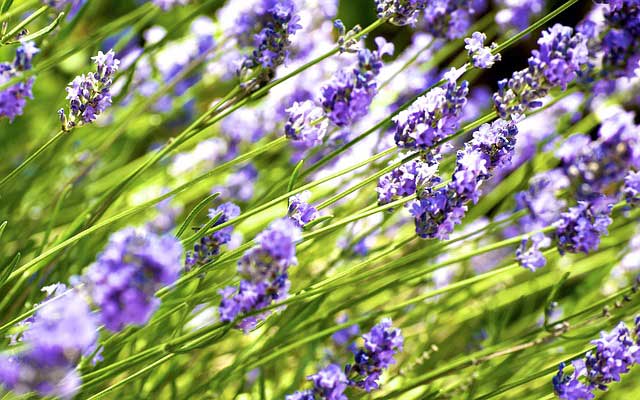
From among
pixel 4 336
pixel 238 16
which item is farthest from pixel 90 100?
pixel 238 16

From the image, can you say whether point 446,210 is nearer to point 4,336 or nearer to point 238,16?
point 4,336

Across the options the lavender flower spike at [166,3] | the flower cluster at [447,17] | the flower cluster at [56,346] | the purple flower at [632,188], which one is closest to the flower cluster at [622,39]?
the purple flower at [632,188]

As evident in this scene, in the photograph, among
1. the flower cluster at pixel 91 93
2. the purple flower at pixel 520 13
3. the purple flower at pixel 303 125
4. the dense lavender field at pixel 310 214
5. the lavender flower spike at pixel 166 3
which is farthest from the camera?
the purple flower at pixel 520 13

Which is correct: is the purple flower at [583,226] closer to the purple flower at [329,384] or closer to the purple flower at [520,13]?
the purple flower at [329,384]

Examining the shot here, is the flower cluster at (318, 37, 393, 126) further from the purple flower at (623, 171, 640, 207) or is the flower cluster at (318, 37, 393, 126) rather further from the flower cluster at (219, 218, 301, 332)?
the purple flower at (623, 171, 640, 207)

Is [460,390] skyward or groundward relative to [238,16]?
groundward

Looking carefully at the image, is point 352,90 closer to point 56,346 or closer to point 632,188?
point 632,188

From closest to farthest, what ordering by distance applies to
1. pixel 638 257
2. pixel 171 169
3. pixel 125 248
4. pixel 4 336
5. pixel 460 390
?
pixel 125 248 < pixel 4 336 < pixel 460 390 < pixel 638 257 < pixel 171 169
